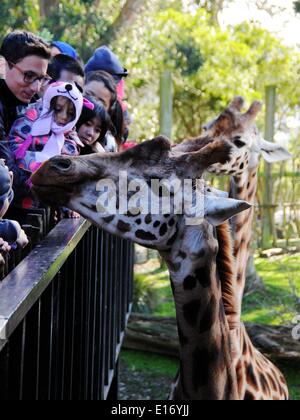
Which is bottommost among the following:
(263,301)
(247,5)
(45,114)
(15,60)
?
(263,301)

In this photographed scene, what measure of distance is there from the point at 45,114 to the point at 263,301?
554 cm

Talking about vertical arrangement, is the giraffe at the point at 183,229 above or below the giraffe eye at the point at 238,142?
below

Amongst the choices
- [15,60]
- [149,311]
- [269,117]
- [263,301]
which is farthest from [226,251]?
[269,117]

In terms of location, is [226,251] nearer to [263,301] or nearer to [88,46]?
[263,301]

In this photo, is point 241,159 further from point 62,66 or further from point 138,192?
point 138,192

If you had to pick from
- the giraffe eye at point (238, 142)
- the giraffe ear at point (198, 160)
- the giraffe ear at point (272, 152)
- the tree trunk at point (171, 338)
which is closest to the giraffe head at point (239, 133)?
the giraffe eye at point (238, 142)

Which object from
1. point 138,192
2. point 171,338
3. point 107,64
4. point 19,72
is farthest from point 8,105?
point 171,338

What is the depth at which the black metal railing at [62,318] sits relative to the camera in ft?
6.18

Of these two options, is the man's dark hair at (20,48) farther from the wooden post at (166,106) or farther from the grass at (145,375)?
the wooden post at (166,106)

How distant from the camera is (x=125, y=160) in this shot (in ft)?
8.54

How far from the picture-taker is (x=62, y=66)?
13.1ft

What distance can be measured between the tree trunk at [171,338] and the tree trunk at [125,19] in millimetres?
4930

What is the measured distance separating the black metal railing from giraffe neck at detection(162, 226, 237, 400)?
1.37ft

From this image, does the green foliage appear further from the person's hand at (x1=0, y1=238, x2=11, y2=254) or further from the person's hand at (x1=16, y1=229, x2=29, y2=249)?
the person's hand at (x1=0, y1=238, x2=11, y2=254)
